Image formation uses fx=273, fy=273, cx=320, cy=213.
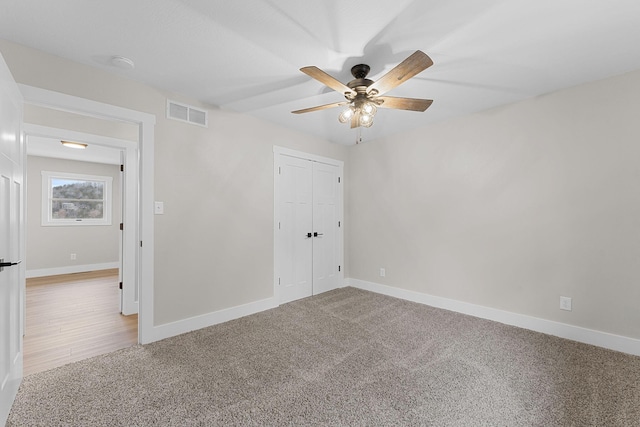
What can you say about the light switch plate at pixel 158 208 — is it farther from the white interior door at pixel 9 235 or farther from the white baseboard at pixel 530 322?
the white baseboard at pixel 530 322

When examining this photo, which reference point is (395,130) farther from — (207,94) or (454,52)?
(207,94)

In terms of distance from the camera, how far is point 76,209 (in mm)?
6141

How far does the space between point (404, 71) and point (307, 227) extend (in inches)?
106

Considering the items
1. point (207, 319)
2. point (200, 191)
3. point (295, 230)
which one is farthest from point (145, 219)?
point (295, 230)

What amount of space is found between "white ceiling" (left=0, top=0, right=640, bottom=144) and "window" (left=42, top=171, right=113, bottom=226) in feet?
17.3

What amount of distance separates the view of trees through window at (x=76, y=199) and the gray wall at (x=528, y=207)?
653cm

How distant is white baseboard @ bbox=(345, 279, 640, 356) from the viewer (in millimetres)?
2428

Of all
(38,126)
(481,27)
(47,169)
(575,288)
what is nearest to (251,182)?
(38,126)

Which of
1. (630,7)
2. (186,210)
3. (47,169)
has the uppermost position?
(630,7)

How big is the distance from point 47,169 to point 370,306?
23.5 ft

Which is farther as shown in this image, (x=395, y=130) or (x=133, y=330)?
(x=395, y=130)

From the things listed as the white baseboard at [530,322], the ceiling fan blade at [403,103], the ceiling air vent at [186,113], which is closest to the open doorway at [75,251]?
the ceiling air vent at [186,113]

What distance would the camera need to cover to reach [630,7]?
1.64 meters

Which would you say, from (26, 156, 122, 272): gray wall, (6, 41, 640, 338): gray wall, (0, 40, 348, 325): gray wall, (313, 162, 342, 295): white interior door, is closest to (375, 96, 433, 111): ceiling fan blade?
(6, 41, 640, 338): gray wall
